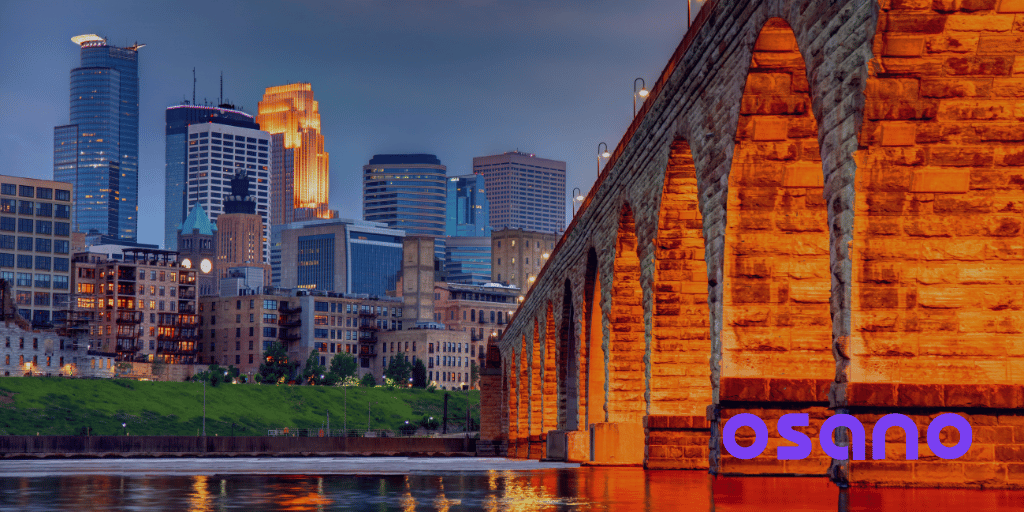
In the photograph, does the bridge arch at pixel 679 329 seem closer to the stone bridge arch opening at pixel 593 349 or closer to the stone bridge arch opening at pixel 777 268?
the stone bridge arch opening at pixel 777 268

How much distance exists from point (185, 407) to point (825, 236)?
159 meters

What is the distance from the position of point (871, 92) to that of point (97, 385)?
563ft

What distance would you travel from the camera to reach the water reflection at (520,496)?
63.4ft

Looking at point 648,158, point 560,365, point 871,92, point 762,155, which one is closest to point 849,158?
point 871,92

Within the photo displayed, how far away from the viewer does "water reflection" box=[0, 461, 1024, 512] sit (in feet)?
63.4

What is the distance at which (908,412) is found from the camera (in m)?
20.1

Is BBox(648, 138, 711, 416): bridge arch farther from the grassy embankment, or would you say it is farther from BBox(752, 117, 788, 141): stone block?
the grassy embankment

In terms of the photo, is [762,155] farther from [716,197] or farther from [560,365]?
[560,365]

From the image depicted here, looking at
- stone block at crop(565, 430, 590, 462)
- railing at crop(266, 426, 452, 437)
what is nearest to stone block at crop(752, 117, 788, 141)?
stone block at crop(565, 430, 590, 462)

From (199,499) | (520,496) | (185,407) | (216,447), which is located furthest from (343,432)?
(199,499)

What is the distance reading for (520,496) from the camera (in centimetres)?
2539

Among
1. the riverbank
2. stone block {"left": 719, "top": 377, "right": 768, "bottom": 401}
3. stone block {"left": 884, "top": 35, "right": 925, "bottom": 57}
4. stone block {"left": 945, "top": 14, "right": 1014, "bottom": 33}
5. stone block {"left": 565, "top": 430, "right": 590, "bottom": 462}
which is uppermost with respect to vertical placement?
stone block {"left": 945, "top": 14, "right": 1014, "bottom": 33}

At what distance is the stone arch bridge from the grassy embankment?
130492mm

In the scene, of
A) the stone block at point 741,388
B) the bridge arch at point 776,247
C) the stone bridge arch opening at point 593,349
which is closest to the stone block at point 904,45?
the bridge arch at point 776,247
